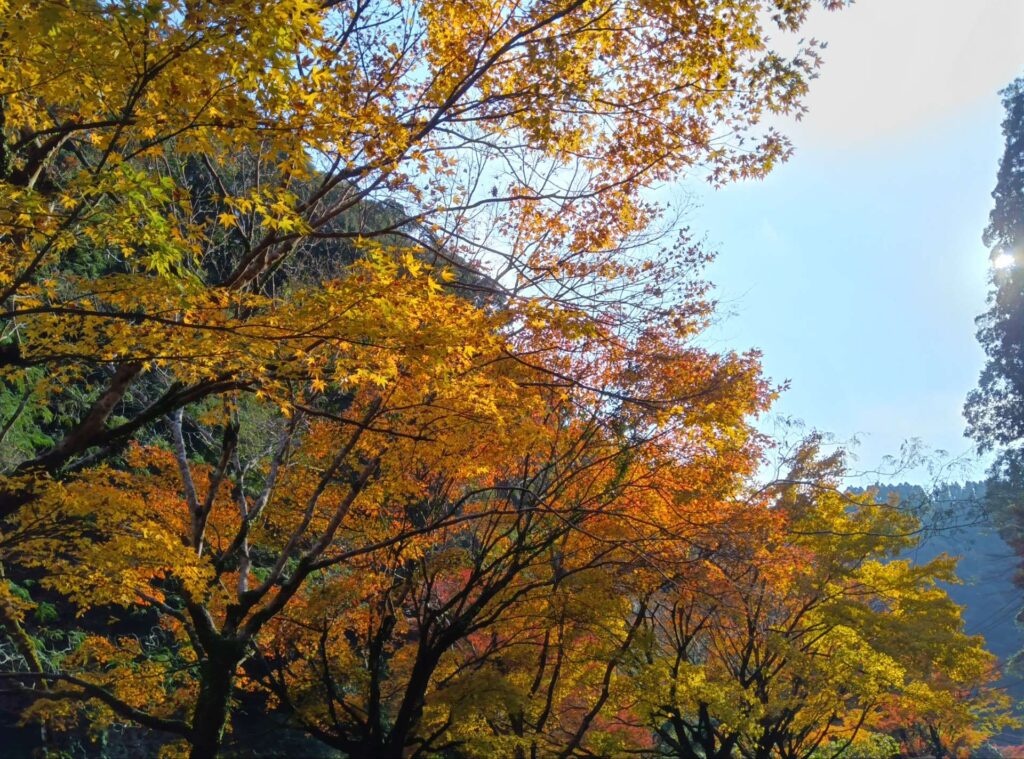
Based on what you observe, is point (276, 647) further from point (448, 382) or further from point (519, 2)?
point (519, 2)

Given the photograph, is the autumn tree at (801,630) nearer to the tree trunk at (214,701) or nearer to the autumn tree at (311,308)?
the autumn tree at (311,308)

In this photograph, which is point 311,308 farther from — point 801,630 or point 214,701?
point 801,630

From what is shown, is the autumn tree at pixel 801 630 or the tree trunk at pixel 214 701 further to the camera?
the autumn tree at pixel 801 630

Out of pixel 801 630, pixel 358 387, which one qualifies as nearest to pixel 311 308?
pixel 358 387

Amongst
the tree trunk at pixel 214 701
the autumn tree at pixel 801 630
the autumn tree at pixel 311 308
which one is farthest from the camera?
the autumn tree at pixel 801 630

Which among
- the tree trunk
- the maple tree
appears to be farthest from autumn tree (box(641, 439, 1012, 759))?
the tree trunk

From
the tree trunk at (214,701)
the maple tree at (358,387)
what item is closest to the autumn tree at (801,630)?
the maple tree at (358,387)

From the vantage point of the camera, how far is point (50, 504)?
8273mm

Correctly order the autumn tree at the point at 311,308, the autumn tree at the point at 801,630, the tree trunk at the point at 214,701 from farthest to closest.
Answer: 1. the autumn tree at the point at 801,630
2. the tree trunk at the point at 214,701
3. the autumn tree at the point at 311,308

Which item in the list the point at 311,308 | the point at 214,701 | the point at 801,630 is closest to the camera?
the point at 311,308

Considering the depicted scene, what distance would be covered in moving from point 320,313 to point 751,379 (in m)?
6.43

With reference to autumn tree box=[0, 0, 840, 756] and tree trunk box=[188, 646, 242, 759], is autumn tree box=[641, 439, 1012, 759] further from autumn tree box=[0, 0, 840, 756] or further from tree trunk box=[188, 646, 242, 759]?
tree trunk box=[188, 646, 242, 759]

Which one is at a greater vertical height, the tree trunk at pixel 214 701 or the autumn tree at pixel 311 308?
the autumn tree at pixel 311 308

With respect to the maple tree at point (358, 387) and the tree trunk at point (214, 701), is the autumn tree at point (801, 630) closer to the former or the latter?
the maple tree at point (358, 387)
